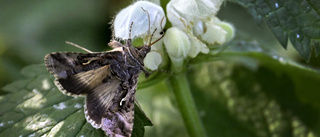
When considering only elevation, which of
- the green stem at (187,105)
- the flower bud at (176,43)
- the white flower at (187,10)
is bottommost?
the green stem at (187,105)

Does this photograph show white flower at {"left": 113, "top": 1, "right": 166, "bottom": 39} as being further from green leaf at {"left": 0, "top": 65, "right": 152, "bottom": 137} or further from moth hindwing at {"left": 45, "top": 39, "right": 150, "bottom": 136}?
green leaf at {"left": 0, "top": 65, "right": 152, "bottom": 137}

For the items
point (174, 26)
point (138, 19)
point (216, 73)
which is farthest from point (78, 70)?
point (216, 73)

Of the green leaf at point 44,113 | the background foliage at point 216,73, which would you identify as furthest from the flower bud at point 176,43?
the green leaf at point 44,113

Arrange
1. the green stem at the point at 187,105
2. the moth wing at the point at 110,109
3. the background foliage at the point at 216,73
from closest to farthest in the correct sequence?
the moth wing at the point at 110,109 → the background foliage at the point at 216,73 → the green stem at the point at 187,105

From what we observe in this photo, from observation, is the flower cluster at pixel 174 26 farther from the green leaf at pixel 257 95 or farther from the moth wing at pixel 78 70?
the green leaf at pixel 257 95

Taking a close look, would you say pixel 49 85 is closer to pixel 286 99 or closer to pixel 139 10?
pixel 139 10

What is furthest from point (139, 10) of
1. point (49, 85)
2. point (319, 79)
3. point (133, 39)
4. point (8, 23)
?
point (8, 23)
